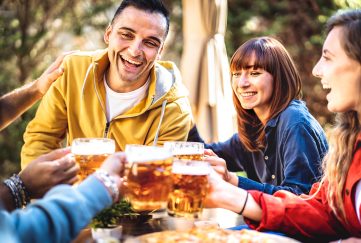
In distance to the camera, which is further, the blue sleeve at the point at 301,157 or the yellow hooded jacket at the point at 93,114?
the yellow hooded jacket at the point at 93,114

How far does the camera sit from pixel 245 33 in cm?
886

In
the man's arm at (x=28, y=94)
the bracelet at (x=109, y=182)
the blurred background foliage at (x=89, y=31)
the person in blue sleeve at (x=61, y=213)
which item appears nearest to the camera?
the person in blue sleeve at (x=61, y=213)

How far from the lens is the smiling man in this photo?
2.69 m

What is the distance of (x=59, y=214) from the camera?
129 centimetres

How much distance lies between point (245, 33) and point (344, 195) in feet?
23.6

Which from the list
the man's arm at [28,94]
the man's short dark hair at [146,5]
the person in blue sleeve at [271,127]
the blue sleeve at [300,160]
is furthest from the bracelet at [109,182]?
the man's short dark hair at [146,5]

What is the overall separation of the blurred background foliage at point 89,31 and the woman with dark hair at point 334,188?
18.2 ft

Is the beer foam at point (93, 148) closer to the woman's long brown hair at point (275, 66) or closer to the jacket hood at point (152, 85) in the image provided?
the jacket hood at point (152, 85)

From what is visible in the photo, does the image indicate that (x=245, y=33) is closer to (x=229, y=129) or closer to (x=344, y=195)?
(x=229, y=129)

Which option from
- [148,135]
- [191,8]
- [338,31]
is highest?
[191,8]

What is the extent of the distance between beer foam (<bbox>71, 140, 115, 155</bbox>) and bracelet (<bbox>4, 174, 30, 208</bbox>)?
0.69 ft

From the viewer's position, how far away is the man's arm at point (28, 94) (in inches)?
104

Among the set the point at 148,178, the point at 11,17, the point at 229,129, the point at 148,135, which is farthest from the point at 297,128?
the point at 11,17

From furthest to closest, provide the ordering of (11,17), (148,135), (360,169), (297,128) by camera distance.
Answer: (11,17), (148,135), (297,128), (360,169)
